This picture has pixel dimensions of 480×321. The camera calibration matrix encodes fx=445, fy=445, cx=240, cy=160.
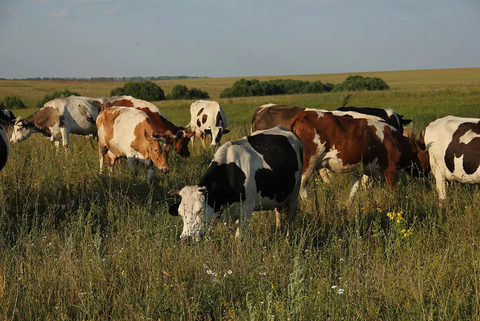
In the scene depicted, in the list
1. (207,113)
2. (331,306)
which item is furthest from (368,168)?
(207,113)

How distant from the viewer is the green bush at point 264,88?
270 ft

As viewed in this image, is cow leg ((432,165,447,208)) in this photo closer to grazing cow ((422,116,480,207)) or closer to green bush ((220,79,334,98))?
grazing cow ((422,116,480,207))

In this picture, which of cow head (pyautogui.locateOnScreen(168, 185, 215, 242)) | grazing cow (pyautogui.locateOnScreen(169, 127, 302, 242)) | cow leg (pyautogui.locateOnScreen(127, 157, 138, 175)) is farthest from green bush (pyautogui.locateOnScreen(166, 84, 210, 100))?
cow head (pyautogui.locateOnScreen(168, 185, 215, 242))

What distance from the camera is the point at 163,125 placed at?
11.7m

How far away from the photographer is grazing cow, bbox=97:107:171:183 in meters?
9.96

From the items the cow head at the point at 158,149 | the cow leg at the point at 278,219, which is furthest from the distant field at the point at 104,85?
the cow leg at the point at 278,219

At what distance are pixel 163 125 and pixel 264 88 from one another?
72771 mm

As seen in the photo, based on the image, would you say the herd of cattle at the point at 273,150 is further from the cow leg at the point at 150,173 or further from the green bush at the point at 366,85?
the green bush at the point at 366,85

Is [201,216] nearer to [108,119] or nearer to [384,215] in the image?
[384,215]

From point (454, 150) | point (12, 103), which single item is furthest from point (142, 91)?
point (454, 150)

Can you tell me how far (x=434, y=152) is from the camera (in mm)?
8680

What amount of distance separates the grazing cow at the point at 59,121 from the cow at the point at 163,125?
1.11 metres

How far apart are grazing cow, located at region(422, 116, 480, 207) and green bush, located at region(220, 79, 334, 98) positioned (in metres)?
72.2

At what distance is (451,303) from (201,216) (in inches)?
107
